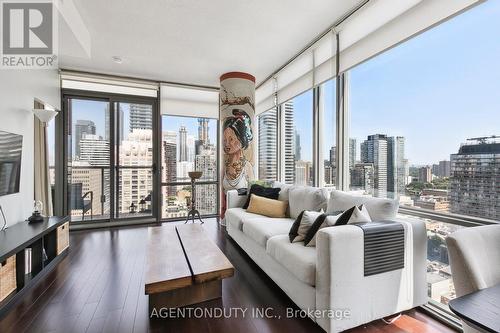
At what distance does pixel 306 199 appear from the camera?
2846mm

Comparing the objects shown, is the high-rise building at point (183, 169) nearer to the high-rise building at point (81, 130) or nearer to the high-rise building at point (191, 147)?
the high-rise building at point (191, 147)

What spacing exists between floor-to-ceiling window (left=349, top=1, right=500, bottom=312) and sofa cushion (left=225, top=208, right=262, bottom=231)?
152 cm

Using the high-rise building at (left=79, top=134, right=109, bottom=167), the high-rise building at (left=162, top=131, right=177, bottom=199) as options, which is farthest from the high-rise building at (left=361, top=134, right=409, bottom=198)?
the high-rise building at (left=79, top=134, right=109, bottom=167)

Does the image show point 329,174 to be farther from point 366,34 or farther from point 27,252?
point 27,252

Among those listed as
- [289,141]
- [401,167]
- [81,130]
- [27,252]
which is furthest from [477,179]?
[81,130]

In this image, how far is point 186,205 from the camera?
16.8 feet

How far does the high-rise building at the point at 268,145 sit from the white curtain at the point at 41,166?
3.73 metres

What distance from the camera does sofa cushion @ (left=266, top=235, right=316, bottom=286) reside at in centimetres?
167

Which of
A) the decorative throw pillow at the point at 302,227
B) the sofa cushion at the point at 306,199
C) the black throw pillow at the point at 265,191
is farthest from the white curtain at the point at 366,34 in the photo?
the decorative throw pillow at the point at 302,227

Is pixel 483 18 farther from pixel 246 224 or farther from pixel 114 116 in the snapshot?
pixel 114 116

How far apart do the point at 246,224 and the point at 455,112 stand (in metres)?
2.29

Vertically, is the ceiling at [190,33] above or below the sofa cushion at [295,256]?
above

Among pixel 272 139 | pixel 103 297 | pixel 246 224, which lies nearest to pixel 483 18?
pixel 246 224

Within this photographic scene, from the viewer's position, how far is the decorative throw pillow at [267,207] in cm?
316
